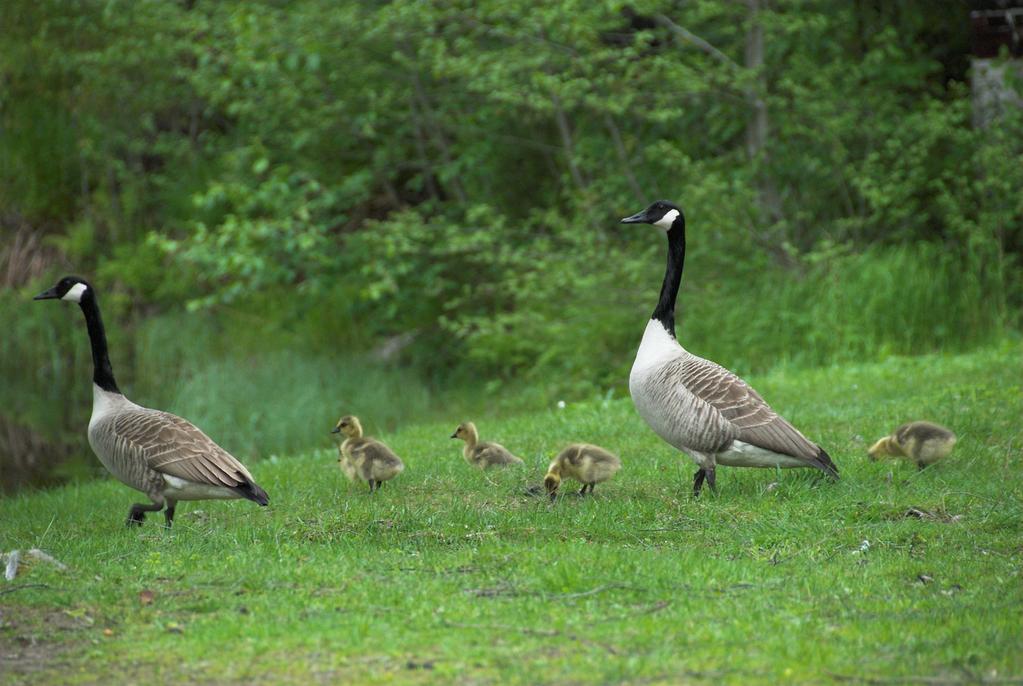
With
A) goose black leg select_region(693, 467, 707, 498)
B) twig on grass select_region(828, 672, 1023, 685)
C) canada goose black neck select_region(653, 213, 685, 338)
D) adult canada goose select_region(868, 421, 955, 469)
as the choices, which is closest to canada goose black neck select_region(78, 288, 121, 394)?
canada goose black neck select_region(653, 213, 685, 338)

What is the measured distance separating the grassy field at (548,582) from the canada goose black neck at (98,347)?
3.26 ft

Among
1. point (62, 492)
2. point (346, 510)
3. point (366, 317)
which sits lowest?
point (366, 317)

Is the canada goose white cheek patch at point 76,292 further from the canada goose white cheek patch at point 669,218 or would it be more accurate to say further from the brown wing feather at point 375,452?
the canada goose white cheek patch at point 669,218

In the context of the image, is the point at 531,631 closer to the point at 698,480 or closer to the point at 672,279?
the point at 698,480

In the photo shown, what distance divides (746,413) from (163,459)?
3.74 m

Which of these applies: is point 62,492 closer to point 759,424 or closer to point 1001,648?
point 759,424

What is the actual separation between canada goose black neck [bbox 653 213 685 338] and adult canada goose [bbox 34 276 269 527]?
10.5 ft

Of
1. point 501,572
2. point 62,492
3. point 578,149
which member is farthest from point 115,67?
point 501,572

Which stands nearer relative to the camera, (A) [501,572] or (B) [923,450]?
(A) [501,572]

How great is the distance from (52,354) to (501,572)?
18028 mm

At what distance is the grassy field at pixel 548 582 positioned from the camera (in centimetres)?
512

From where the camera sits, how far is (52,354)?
73.6ft

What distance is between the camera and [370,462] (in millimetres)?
8805

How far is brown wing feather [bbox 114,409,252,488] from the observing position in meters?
7.68
